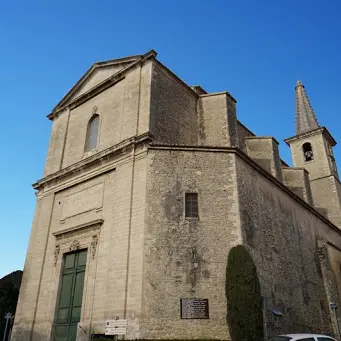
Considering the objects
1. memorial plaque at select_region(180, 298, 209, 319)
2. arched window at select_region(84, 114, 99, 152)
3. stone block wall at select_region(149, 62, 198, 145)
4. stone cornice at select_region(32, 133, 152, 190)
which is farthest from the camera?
arched window at select_region(84, 114, 99, 152)

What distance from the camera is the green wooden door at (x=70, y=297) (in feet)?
44.1

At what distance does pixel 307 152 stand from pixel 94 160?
20.3 meters

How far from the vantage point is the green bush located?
10.2 meters

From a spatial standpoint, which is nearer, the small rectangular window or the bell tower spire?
the small rectangular window

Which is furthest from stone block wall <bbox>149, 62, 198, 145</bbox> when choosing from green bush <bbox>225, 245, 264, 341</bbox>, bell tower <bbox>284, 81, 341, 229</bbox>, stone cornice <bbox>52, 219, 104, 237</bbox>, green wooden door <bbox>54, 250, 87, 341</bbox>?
bell tower <bbox>284, 81, 341, 229</bbox>

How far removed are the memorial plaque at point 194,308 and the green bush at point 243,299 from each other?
748 millimetres

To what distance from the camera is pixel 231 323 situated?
10523 millimetres

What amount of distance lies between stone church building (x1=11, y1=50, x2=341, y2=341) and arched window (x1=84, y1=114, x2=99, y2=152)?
62mm

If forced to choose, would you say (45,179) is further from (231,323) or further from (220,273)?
(231,323)

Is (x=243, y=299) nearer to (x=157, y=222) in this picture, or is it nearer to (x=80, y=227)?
(x=157, y=222)

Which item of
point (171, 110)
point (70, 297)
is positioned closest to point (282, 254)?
point (171, 110)

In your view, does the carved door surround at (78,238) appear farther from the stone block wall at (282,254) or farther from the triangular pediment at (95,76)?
the triangular pediment at (95,76)

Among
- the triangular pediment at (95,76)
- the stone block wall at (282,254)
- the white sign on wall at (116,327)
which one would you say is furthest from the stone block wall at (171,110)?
the white sign on wall at (116,327)

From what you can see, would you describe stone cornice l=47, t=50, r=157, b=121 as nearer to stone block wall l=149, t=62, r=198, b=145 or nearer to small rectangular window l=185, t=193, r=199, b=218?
stone block wall l=149, t=62, r=198, b=145
